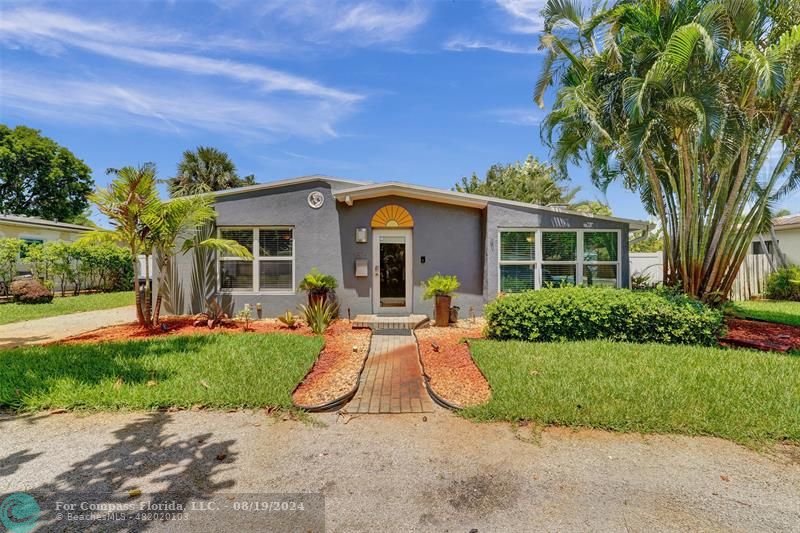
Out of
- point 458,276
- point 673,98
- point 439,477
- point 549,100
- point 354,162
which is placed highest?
point 354,162

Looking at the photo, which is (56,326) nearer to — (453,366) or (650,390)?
(453,366)

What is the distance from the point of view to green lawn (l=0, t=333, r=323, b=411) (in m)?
3.98

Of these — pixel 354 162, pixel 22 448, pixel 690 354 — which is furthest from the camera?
pixel 354 162

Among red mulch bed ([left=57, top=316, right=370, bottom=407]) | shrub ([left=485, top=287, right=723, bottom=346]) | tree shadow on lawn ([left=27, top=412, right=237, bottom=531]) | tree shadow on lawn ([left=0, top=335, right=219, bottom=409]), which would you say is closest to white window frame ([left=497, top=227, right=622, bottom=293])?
shrub ([left=485, top=287, right=723, bottom=346])

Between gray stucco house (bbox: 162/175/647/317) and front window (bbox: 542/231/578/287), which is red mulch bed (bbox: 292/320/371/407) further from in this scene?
front window (bbox: 542/231/578/287)

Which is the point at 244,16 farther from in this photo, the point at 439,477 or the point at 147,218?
the point at 439,477

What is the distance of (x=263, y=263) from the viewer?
9.39m

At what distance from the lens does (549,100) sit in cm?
911

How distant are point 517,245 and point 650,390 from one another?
560 centimetres

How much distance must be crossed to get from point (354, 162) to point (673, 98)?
13617 millimetres

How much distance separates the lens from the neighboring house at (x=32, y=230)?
1436 centimetres

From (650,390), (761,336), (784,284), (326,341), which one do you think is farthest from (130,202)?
(784,284)

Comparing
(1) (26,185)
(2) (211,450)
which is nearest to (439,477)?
(2) (211,450)

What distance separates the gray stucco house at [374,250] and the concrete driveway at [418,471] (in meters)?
5.74
